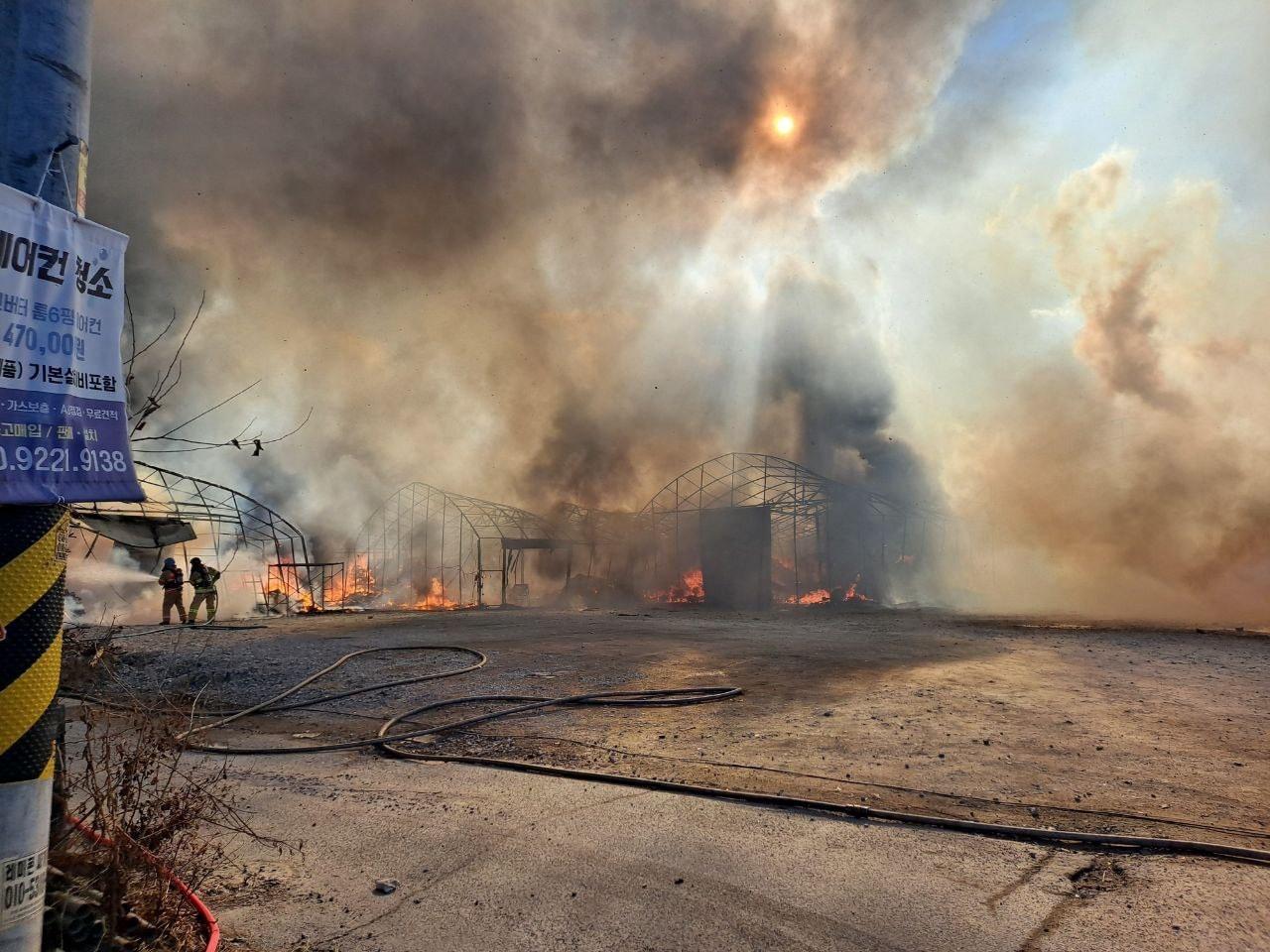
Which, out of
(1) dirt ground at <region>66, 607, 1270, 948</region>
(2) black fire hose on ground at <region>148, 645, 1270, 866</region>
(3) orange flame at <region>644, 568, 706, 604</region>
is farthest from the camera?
(3) orange flame at <region>644, 568, 706, 604</region>

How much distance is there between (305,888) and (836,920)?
2498mm

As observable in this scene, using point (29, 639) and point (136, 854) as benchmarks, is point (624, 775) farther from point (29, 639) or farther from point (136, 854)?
point (29, 639)

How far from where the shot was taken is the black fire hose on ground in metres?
3.94

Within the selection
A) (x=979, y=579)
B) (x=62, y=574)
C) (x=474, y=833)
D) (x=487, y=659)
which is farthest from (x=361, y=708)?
(x=979, y=579)

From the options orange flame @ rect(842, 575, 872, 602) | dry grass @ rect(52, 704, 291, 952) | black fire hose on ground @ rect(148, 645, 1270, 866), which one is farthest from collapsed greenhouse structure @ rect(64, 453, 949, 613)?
dry grass @ rect(52, 704, 291, 952)

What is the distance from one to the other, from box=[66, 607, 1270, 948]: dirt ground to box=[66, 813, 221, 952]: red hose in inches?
22.5

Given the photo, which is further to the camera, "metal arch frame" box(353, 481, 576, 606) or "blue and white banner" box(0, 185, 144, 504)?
"metal arch frame" box(353, 481, 576, 606)

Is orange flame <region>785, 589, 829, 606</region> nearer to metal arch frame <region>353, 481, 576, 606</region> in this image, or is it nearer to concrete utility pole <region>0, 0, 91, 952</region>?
metal arch frame <region>353, 481, 576, 606</region>

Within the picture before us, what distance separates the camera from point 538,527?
38375 mm

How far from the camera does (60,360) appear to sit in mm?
2174

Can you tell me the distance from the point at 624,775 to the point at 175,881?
302 cm

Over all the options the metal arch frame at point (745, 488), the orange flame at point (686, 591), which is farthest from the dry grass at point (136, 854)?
the orange flame at point (686, 591)

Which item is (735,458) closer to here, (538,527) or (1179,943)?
(538,527)

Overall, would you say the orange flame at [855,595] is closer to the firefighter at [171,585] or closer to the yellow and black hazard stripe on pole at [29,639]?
the firefighter at [171,585]
